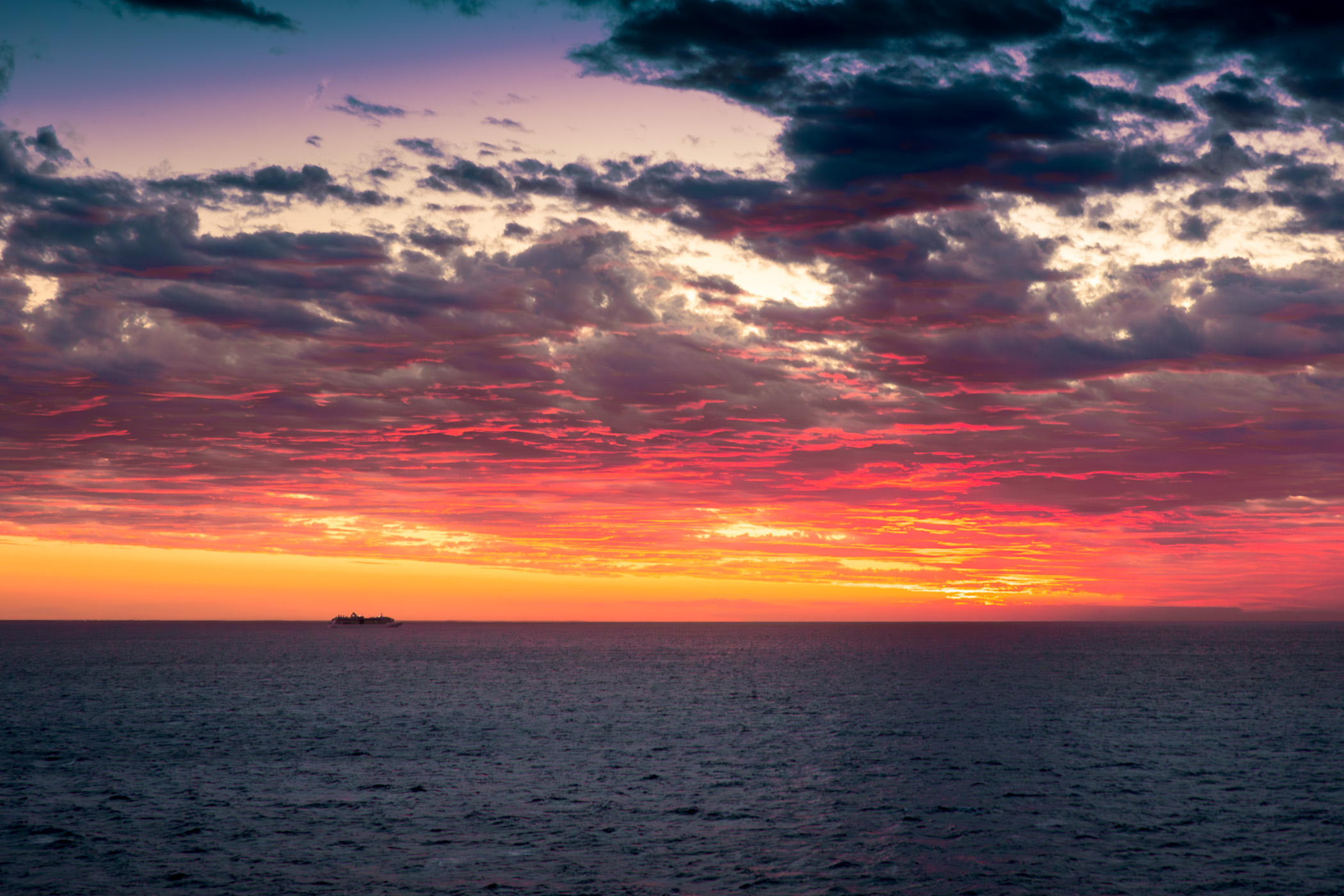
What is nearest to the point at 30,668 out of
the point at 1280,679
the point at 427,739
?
the point at 427,739

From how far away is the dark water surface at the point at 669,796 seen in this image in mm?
41812

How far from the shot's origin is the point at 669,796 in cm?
5816

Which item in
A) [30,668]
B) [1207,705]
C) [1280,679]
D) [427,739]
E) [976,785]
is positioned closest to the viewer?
[976,785]

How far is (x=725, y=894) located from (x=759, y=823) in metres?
13.0

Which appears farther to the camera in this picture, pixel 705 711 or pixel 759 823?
pixel 705 711

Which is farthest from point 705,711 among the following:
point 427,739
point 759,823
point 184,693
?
point 184,693

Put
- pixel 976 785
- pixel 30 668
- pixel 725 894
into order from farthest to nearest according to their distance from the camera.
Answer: pixel 30 668, pixel 976 785, pixel 725 894

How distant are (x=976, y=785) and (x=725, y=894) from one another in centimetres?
2974

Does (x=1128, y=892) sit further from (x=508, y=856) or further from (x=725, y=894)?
(x=508, y=856)

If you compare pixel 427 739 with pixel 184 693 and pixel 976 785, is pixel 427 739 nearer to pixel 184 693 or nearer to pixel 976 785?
pixel 976 785

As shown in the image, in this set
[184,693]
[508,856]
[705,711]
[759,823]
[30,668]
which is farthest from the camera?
[30,668]

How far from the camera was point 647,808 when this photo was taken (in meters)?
54.8

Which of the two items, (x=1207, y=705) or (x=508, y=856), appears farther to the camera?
(x=1207, y=705)

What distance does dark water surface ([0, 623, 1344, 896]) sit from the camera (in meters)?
41.8
